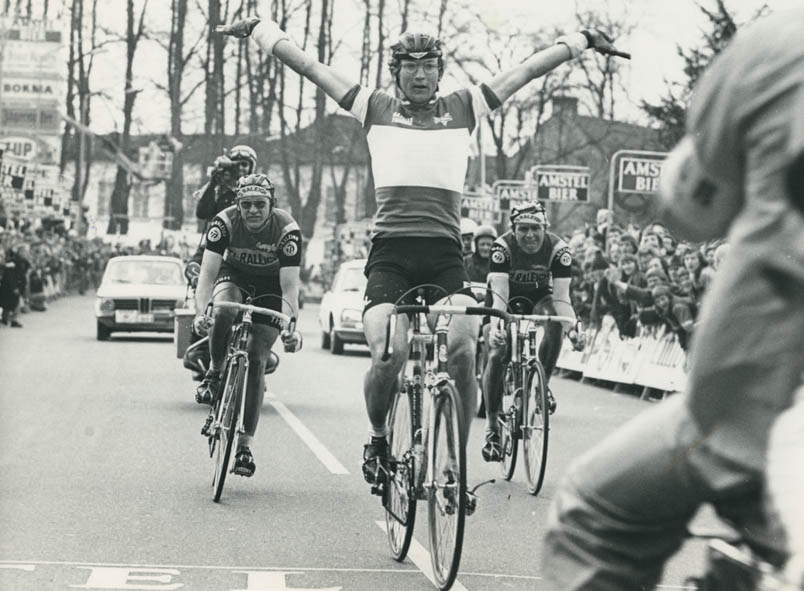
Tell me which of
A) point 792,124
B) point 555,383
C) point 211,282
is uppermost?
point 792,124

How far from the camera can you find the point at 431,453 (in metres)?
6.46

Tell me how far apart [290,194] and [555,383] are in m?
44.5

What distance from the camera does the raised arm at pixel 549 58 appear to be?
281 inches

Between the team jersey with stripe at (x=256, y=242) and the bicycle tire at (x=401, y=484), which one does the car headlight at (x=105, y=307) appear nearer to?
the team jersey with stripe at (x=256, y=242)

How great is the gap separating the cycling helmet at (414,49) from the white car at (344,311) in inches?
709

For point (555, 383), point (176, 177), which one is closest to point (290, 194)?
point (176, 177)

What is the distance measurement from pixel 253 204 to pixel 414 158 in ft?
8.13

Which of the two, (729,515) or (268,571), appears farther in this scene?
(268,571)

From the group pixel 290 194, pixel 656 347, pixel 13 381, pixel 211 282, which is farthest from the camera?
pixel 290 194

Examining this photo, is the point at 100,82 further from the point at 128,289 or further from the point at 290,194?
the point at 128,289

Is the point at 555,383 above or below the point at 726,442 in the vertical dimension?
below

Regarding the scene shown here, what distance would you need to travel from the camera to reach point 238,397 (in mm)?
9094

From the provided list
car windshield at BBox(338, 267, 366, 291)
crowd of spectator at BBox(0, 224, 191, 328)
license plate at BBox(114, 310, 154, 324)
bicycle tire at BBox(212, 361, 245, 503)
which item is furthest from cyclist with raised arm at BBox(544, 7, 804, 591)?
crowd of spectator at BBox(0, 224, 191, 328)

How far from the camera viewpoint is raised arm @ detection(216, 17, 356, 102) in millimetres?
7117
